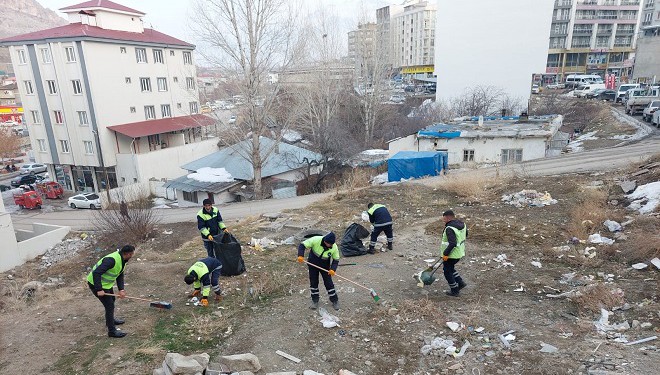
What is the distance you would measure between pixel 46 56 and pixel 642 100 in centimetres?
4055

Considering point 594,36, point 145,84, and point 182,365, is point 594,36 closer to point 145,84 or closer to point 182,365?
point 145,84

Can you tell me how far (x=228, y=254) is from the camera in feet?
25.7

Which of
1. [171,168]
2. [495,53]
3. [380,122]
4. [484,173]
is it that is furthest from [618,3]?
[171,168]

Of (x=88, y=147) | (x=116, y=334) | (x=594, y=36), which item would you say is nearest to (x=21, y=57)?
(x=88, y=147)

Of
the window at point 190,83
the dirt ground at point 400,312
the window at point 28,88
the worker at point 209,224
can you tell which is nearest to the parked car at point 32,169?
the window at point 28,88

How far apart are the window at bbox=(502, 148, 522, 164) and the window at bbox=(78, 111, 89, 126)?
27.3 metres

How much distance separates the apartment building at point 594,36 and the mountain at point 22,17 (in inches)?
7034

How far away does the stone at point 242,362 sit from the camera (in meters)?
4.82

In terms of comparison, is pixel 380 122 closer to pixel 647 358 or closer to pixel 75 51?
pixel 75 51

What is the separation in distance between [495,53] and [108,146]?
4091cm

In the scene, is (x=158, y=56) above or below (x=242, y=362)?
above

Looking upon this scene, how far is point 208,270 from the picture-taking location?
6.69 m

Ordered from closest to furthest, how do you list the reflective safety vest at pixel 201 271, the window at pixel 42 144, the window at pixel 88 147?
the reflective safety vest at pixel 201 271, the window at pixel 88 147, the window at pixel 42 144

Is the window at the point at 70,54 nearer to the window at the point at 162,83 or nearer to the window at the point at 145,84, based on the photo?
the window at the point at 145,84
